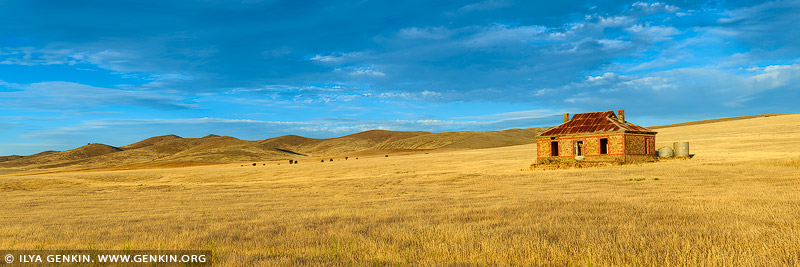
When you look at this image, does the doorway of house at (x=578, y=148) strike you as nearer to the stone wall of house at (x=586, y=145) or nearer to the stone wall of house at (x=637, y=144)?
the stone wall of house at (x=586, y=145)

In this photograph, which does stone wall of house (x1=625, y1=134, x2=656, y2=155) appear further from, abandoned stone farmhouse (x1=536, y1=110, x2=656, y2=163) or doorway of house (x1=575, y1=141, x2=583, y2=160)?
doorway of house (x1=575, y1=141, x2=583, y2=160)

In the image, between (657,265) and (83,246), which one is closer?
(657,265)

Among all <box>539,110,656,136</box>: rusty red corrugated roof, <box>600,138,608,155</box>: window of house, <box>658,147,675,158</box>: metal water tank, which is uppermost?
<box>539,110,656,136</box>: rusty red corrugated roof

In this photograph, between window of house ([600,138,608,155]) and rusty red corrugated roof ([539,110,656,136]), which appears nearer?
rusty red corrugated roof ([539,110,656,136])

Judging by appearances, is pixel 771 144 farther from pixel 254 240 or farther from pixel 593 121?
pixel 254 240

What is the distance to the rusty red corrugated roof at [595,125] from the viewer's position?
49.0 meters

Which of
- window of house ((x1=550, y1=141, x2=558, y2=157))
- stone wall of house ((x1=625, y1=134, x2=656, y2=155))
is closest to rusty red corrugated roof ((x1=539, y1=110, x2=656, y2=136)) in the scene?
stone wall of house ((x1=625, y1=134, x2=656, y2=155))

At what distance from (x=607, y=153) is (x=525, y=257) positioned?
44433 mm

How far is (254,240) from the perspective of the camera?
10.3m

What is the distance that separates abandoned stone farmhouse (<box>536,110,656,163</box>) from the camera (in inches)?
1879

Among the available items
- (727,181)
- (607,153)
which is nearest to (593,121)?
(607,153)

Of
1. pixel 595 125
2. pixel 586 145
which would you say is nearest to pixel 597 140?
pixel 586 145

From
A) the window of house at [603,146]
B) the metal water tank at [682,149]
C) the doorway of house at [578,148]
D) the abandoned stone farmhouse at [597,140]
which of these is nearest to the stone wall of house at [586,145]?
the abandoned stone farmhouse at [597,140]

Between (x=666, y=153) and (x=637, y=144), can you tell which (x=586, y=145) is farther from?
(x=666, y=153)
